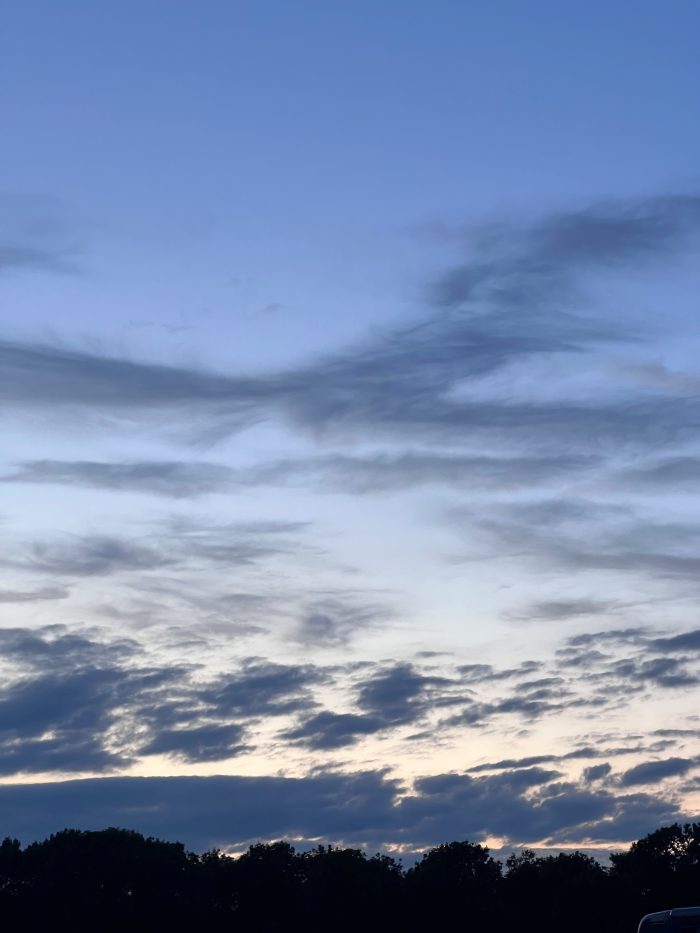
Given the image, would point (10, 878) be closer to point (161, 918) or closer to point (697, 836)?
point (161, 918)

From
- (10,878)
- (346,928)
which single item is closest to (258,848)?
(346,928)

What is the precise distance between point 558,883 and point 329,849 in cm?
2743

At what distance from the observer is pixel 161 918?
14312cm

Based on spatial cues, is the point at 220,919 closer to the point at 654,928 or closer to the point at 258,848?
the point at 258,848

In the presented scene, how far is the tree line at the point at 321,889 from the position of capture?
14100cm

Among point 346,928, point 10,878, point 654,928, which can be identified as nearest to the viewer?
point 654,928

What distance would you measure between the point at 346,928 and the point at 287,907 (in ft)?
31.8

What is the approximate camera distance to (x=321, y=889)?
144 meters

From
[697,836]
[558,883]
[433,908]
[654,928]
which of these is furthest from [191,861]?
[654,928]

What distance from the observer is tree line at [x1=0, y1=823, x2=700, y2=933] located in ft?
463

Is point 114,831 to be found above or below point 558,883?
above

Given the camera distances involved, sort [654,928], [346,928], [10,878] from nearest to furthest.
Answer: [654,928] → [346,928] → [10,878]

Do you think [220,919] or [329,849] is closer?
[220,919]

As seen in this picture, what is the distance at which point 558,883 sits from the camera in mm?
145125
